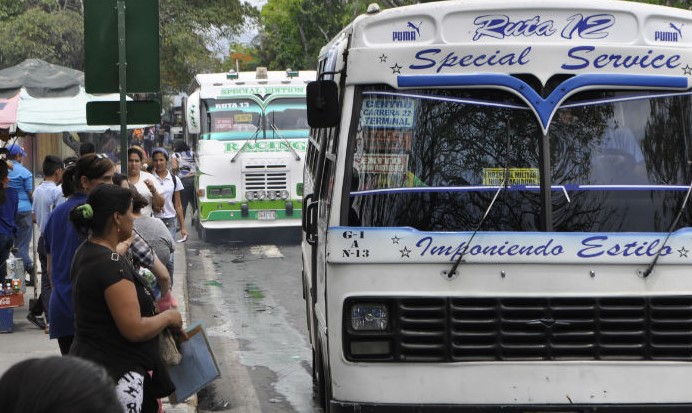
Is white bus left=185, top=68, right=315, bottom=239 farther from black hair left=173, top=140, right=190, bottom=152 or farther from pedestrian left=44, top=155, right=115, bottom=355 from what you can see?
pedestrian left=44, top=155, right=115, bottom=355

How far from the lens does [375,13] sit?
21.1 ft

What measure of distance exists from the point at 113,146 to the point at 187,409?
94.4ft

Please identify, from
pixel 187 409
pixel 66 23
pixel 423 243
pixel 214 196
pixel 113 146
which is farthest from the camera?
pixel 66 23

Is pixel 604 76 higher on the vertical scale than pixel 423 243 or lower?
higher

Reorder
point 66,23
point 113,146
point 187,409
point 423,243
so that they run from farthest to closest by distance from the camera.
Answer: point 66,23, point 113,146, point 187,409, point 423,243

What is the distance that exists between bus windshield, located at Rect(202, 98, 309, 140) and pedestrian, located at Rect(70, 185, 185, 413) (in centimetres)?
1518

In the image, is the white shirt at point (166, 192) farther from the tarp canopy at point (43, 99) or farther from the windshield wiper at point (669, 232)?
the windshield wiper at point (669, 232)

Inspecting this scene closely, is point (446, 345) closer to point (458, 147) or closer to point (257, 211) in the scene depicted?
point (458, 147)

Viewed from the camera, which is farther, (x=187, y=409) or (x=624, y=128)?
(x=187, y=409)

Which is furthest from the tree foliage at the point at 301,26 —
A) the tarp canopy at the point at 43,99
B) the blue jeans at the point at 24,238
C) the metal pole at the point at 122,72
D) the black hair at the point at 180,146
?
the metal pole at the point at 122,72

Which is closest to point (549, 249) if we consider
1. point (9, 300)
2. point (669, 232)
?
point (669, 232)

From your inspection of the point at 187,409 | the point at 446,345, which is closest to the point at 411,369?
the point at 446,345

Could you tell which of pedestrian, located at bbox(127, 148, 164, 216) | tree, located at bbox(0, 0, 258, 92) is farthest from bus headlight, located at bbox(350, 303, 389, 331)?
tree, located at bbox(0, 0, 258, 92)

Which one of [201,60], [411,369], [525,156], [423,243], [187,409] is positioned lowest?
[187,409]
